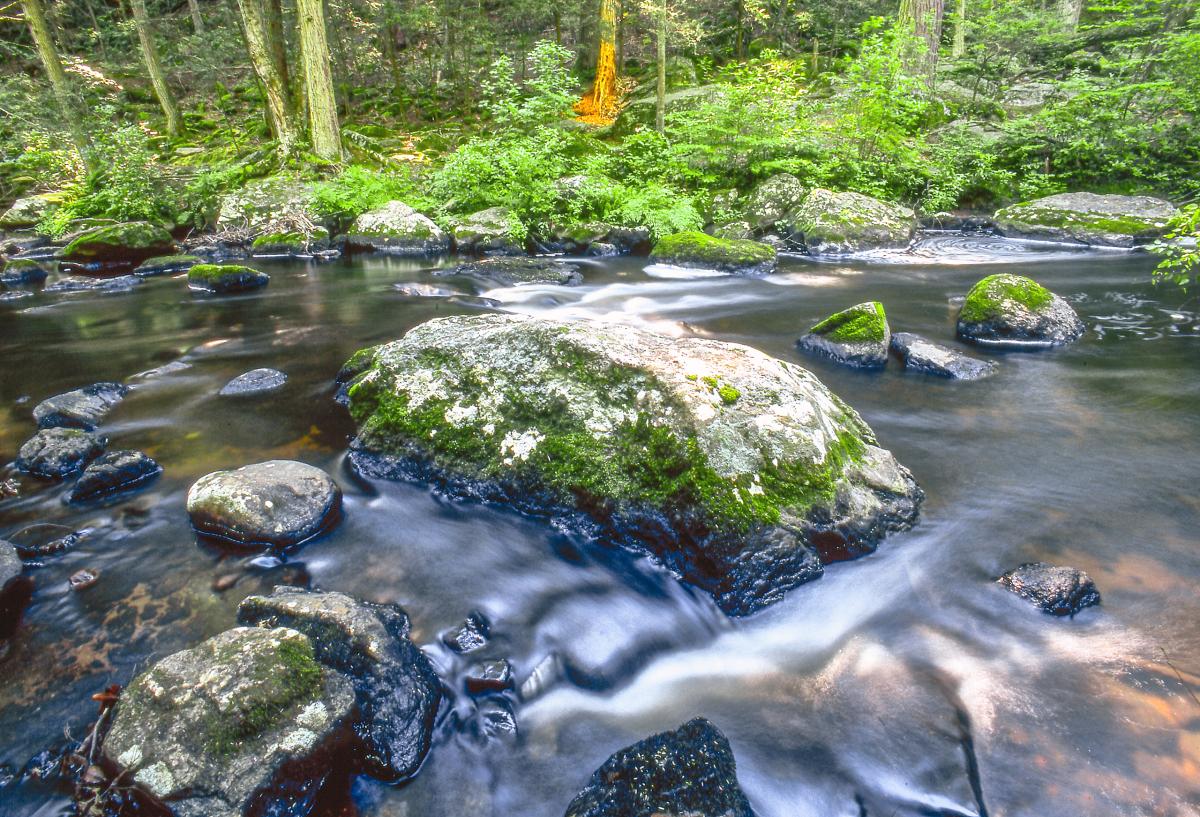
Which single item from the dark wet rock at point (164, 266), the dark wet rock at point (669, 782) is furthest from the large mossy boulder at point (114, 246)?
the dark wet rock at point (669, 782)

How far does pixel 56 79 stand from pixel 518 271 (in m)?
15.8

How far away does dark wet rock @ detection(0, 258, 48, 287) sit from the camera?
12266mm

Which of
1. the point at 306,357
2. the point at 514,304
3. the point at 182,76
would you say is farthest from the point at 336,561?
the point at 182,76

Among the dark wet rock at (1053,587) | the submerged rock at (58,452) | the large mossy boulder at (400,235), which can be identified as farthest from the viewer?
the large mossy boulder at (400,235)

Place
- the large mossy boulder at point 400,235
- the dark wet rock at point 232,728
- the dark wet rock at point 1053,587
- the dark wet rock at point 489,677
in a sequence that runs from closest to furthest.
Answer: the dark wet rock at point 232,728
the dark wet rock at point 489,677
the dark wet rock at point 1053,587
the large mossy boulder at point 400,235

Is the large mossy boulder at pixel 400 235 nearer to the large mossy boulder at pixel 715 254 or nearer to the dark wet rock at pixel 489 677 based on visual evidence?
the large mossy boulder at pixel 715 254

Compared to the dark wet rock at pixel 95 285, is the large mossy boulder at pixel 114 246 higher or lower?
higher

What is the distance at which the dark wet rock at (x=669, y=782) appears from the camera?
205cm

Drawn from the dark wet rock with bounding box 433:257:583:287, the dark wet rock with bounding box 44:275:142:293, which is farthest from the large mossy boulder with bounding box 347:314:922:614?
the dark wet rock with bounding box 44:275:142:293

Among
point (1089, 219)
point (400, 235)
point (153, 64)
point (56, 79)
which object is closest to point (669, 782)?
point (400, 235)

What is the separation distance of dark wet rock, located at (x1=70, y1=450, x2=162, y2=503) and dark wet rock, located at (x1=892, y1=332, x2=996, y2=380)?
718 centimetres

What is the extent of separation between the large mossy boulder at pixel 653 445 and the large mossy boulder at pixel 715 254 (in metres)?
7.75

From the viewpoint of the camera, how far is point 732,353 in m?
4.12

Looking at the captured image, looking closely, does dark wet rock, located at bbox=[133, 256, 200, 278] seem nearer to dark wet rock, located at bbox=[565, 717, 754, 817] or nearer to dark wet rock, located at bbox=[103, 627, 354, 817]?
dark wet rock, located at bbox=[103, 627, 354, 817]
